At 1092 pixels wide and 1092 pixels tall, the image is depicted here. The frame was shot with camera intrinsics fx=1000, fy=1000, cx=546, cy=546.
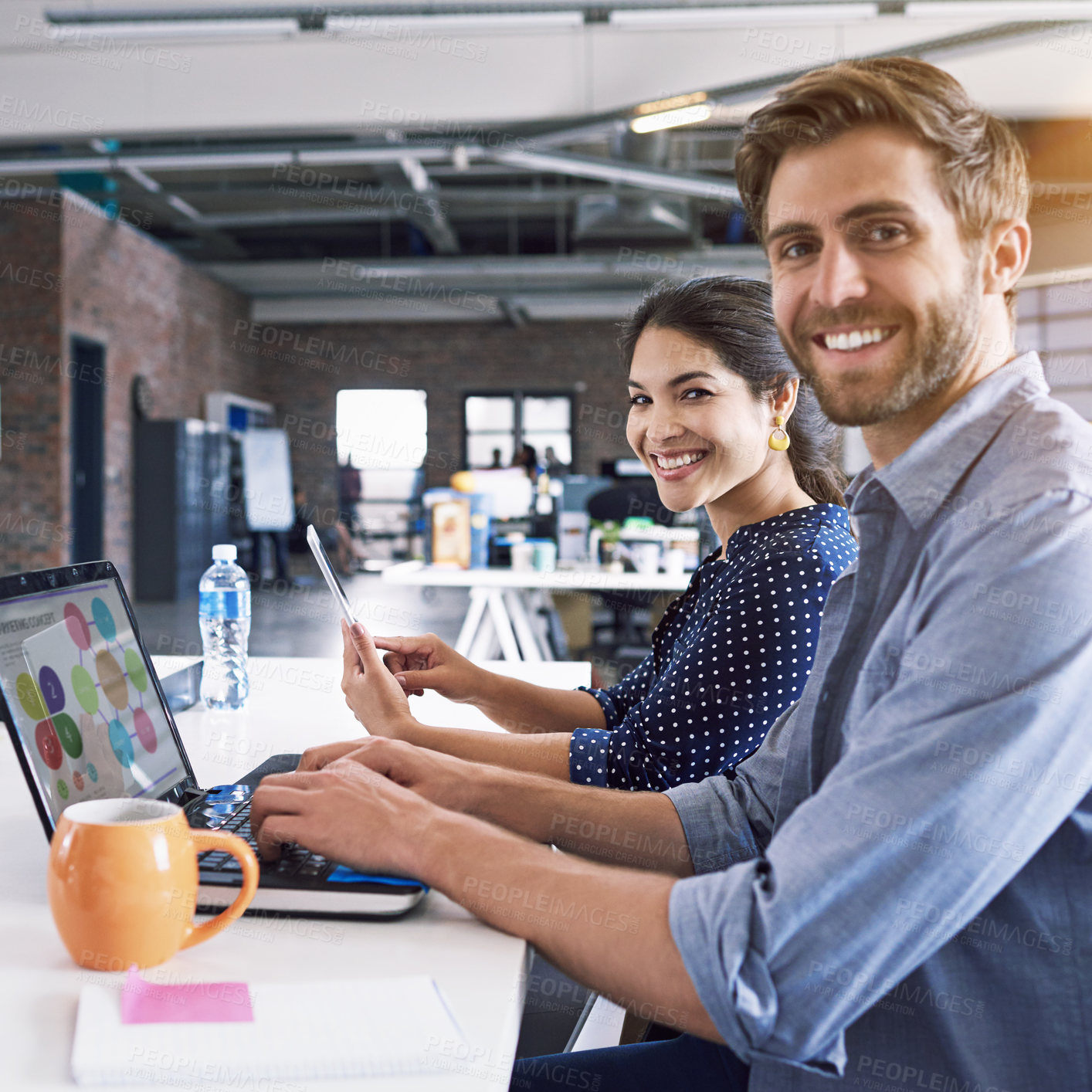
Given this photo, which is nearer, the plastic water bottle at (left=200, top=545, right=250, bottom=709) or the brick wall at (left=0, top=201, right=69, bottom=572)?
the plastic water bottle at (left=200, top=545, right=250, bottom=709)

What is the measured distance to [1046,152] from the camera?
7652 mm

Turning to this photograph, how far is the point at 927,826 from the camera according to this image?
0.66 m

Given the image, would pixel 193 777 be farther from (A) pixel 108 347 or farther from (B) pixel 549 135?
(A) pixel 108 347

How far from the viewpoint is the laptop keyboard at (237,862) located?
0.86 meters

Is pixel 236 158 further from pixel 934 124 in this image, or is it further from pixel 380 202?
pixel 934 124

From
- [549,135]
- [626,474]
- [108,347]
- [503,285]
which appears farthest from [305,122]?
[503,285]

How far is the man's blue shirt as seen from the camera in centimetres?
66

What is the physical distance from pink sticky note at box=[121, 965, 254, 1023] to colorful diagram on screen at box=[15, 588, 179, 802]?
26 cm

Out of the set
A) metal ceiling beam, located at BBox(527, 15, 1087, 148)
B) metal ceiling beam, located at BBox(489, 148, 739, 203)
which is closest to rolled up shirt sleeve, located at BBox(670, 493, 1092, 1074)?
metal ceiling beam, located at BBox(527, 15, 1087, 148)

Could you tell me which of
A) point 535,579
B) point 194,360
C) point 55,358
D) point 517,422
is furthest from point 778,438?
point 517,422

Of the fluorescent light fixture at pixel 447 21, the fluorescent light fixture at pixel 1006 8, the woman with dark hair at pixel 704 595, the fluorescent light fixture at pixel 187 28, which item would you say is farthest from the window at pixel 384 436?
the woman with dark hair at pixel 704 595

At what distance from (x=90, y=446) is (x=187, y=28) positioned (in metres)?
5.02

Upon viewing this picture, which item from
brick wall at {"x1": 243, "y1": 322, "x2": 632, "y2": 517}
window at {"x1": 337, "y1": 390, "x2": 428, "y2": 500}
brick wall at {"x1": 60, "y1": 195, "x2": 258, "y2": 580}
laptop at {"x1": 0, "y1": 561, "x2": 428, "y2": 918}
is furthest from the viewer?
window at {"x1": 337, "y1": 390, "x2": 428, "y2": 500}

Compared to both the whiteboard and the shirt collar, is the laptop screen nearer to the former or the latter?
the shirt collar
